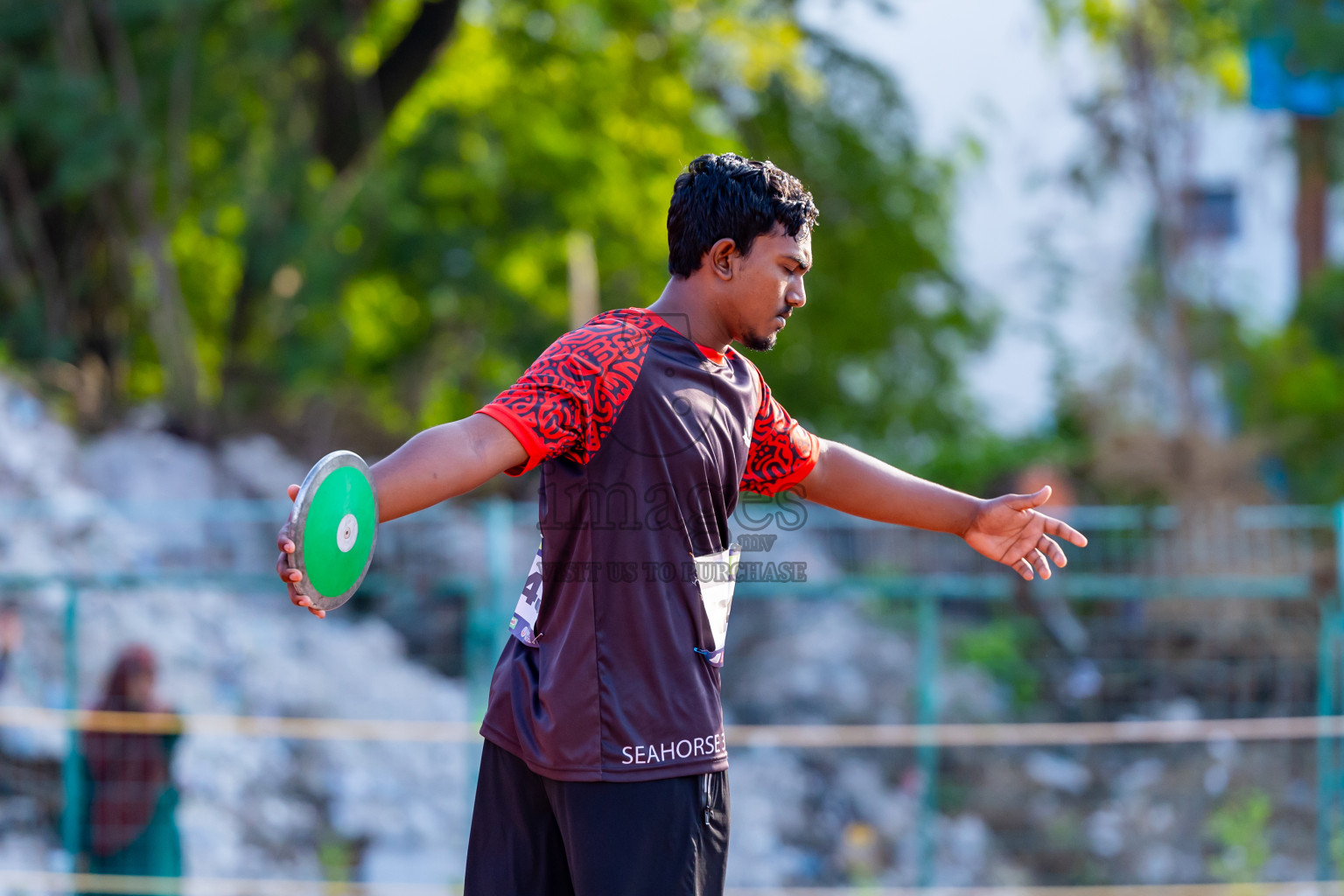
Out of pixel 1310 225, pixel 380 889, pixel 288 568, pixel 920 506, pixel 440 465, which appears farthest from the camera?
pixel 1310 225

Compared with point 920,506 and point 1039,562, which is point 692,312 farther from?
point 1039,562

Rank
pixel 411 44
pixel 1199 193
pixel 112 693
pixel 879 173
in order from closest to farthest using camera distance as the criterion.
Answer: pixel 112 693 < pixel 411 44 < pixel 1199 193 < pixel 879 173

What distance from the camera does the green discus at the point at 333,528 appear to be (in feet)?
5.60

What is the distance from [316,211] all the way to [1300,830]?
8518mm

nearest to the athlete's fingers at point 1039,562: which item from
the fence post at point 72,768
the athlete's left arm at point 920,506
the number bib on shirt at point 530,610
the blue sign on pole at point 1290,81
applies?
the athlete's left arm at point 920,506

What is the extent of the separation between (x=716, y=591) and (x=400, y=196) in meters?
11.1

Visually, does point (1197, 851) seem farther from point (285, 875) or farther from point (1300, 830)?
point (285, 875)

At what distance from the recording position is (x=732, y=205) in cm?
214

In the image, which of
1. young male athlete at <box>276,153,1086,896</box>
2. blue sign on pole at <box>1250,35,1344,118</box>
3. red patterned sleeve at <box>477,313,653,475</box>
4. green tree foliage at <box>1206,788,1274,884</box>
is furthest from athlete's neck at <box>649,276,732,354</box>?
blue sign on pole at <box>1250,35,1344,118</box>

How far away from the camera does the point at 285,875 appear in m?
6.71

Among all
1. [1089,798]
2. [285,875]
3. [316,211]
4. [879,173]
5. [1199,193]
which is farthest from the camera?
[879,173]

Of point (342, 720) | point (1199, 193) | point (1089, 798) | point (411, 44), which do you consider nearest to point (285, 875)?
point (342, 720)

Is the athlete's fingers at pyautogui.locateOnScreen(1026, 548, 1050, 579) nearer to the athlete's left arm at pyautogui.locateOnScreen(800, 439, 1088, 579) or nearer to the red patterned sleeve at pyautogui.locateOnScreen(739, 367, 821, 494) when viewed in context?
the athlete's left arm at pyautogui.locateOnScreen(800, 439, 1088, 579)

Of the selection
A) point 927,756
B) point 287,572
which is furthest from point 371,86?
point 287,572
